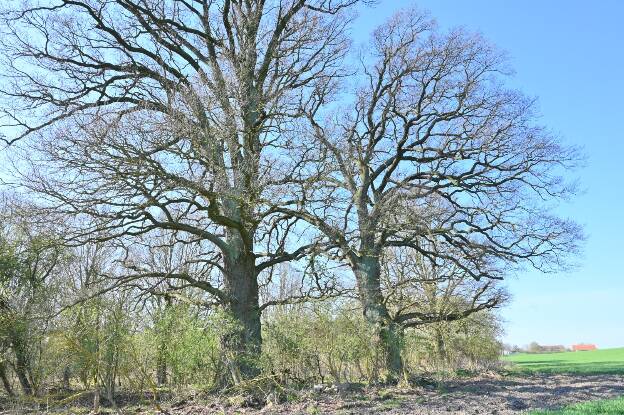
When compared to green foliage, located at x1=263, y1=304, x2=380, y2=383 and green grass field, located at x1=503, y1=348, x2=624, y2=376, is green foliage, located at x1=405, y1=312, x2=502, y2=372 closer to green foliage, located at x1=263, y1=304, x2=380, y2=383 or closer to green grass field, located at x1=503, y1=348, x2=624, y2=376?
green grass field, located at x1=503, y1=348, x2=624, y2=376

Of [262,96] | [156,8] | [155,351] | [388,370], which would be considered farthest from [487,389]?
[156,8]

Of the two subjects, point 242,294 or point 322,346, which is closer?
point 322,346

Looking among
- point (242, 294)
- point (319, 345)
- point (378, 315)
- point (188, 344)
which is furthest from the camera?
point (378, 315)

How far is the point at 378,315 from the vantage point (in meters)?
13.1

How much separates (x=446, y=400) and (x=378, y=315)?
13.5ft

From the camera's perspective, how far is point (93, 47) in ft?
38.1

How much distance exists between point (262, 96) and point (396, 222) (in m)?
4.72

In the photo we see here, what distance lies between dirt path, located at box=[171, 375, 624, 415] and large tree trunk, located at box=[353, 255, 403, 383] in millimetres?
814

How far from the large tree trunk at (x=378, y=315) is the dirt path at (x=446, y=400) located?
81cm

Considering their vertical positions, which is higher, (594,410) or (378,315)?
(378,315)

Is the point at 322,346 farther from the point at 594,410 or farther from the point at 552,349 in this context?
the point at 552,349

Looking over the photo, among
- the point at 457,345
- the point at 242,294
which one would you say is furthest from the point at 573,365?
the point at 242,294

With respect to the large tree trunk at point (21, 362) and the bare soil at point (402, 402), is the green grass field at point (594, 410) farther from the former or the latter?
the large tree trunk at point (21, 362)

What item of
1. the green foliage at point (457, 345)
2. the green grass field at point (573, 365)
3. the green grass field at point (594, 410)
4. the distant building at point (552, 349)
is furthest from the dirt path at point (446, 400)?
the distant building at point (552, 349)
